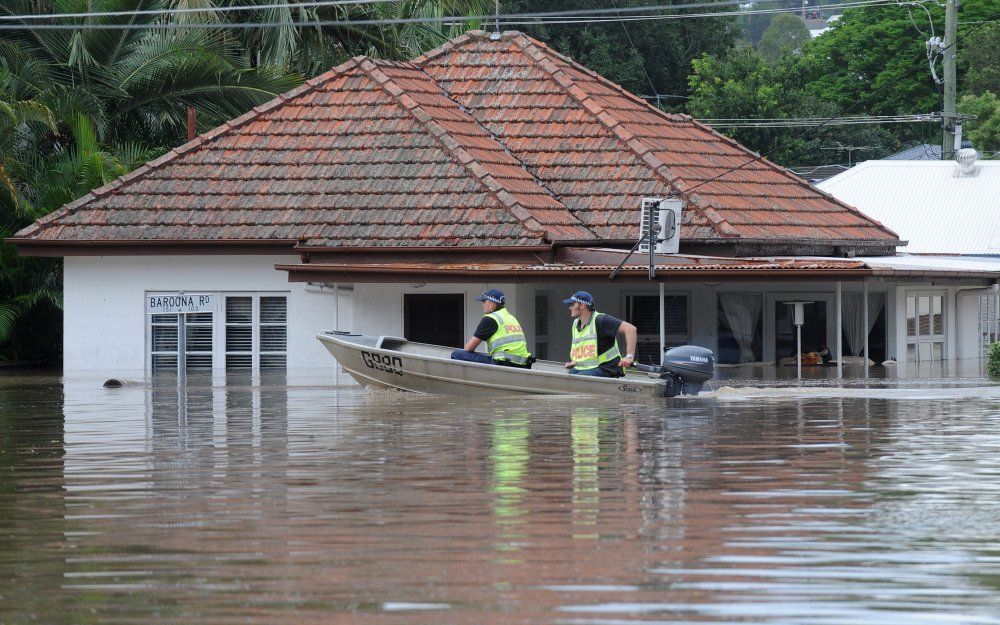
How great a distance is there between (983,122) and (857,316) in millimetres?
33187

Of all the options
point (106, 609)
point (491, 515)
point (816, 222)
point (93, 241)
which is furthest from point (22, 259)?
point (106, 609)

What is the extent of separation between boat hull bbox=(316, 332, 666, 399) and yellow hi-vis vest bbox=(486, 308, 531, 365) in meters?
0.30

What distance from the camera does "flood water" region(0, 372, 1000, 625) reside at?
333 inches

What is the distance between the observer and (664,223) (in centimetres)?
2764

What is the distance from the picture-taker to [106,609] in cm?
845

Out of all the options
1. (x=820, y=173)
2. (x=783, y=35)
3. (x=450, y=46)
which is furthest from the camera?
(x=783, y=35)

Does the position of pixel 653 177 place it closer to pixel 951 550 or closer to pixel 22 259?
pixel 22 259

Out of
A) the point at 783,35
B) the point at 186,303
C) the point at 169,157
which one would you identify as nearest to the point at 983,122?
the point at 169,157

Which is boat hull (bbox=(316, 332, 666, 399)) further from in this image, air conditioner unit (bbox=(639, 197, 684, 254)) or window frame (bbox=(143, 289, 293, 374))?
window frame (bbox=(143, 289, 293, 374))

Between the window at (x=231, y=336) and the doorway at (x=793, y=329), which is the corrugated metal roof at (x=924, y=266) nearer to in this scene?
the doorway at (x=793, y=329)

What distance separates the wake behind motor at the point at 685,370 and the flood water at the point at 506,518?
1.59 meters

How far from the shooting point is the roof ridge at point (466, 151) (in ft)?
96.3

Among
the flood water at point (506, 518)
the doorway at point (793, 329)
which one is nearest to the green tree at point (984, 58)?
the doorway at point (793, 329)

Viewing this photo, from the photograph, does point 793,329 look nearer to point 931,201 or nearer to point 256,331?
point 256,331
